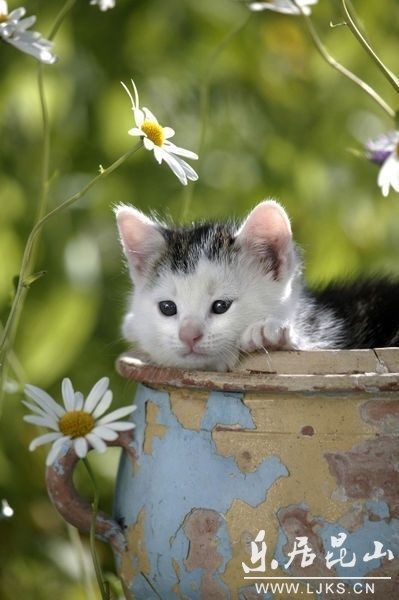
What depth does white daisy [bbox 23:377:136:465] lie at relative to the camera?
118cm

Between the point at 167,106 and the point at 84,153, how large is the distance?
22 centimetres

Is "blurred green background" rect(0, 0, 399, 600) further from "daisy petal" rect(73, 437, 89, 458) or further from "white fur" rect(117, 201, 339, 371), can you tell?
"daisy petal" rect(73, 437, 89, 458)

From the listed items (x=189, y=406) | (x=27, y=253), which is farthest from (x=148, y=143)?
(x=189, y=406)

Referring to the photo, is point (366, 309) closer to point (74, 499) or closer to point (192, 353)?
point (192, 353)

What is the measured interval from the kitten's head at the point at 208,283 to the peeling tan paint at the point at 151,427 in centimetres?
12

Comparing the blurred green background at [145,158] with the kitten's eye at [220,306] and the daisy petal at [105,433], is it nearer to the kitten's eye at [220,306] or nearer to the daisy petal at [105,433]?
the kitten's eye at [220,306]

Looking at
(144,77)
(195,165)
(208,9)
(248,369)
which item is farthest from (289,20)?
(248,369)

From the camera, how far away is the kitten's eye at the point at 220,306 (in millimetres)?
1341

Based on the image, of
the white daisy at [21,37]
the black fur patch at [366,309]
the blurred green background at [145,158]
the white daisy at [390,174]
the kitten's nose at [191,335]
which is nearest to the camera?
the white daisy at [390,174]

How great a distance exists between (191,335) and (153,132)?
0.99 ft

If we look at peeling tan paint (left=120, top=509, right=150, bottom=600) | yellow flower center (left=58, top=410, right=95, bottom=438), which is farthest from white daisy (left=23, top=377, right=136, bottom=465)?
peeling tan paint (left=120, top=509, right=150, bottom=600)

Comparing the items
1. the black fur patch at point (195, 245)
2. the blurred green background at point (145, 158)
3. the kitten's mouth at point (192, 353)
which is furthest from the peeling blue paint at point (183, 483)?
the blurred green background at point (145, 158)

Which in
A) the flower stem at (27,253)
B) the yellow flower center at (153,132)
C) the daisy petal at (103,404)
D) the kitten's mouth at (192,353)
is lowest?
the daisy petal at (103,404)

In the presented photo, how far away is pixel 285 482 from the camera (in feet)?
3.56
